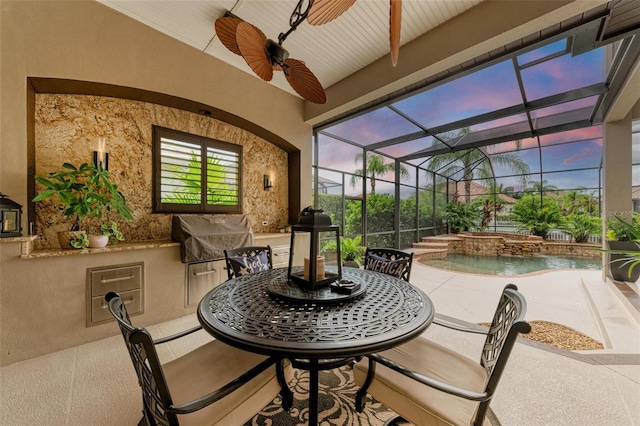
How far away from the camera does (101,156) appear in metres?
Answer: 2.78

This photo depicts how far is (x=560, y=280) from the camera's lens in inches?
184

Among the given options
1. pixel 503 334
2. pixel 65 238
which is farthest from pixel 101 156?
pixel 503 334

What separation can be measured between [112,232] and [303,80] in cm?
277

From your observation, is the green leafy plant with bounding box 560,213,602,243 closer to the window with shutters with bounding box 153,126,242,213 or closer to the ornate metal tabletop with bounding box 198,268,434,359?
the ornate metal tabletop with bounding box 198,268,434,359

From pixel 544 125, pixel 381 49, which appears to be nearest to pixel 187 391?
pixel 381 49

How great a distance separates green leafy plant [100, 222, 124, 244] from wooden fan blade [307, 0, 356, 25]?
303cm

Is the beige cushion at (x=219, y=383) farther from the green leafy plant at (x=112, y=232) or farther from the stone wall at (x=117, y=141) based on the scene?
the stone wall at (x=117, y=141)

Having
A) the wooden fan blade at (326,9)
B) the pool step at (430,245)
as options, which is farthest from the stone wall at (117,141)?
the pool step at (430,245)

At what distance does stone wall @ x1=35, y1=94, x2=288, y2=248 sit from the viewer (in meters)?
2.62

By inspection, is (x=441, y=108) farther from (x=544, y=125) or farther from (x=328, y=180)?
(x=544, y=125)

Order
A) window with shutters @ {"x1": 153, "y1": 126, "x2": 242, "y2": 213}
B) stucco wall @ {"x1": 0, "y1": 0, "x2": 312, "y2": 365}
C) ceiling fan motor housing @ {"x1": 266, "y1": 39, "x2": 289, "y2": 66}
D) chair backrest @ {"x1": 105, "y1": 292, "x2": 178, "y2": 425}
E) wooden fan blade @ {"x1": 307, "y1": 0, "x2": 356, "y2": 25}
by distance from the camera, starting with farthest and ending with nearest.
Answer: window with shutters @ {"x1": 153, "y1": 126, "x2": 242, "y2": 213}
stucco wall @ {"x1": 0, "y1": 0, "x2": 312, "y2": 365}
ceiling fan motor housing @ {"x1": 266, "y1": 39, "x2": 289, "y2": 66}
wooden fan blade @ {"x1": 307, "y1": 0, "x2": 356, "y2": 25}
chair backrest @ {"x1": 105, "y1": 292, "x2": 178, "y2": 425}

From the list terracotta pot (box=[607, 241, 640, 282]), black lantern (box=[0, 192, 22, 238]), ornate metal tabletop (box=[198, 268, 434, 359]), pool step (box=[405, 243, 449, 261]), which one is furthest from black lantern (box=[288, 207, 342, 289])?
pool step (box=[405, 243, 449, 261])

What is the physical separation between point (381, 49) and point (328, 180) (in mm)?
2815

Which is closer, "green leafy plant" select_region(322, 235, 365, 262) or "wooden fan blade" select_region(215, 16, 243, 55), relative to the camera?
"wooden fan blade" select_region(215, 16, 243, 55)
